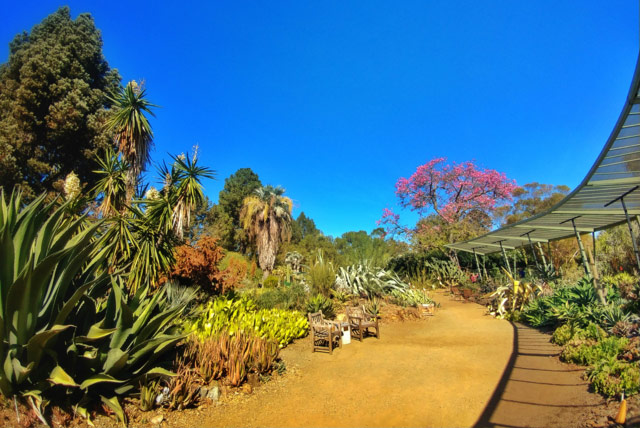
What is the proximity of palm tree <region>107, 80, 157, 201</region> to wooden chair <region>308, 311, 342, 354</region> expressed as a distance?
5.57 metres

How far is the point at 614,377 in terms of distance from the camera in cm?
339

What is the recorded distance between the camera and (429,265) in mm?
15023

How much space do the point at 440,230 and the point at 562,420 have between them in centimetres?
1435

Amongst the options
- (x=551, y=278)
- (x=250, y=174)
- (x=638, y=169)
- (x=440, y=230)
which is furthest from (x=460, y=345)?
(x=250, y=174)

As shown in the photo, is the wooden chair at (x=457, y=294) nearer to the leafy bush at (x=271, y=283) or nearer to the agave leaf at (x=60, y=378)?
the leafy bush at (x=271, y=283)

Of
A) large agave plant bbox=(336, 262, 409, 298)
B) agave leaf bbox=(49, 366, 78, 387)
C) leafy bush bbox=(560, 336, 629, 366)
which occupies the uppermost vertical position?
large agave plant bbox=(336, 262, 409, 298)

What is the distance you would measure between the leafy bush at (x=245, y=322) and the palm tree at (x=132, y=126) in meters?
3.81

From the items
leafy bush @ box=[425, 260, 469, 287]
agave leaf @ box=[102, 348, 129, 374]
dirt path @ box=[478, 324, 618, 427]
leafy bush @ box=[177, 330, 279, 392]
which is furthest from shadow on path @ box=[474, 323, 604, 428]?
leafy bush @ box=[425, 260, 469, 287]

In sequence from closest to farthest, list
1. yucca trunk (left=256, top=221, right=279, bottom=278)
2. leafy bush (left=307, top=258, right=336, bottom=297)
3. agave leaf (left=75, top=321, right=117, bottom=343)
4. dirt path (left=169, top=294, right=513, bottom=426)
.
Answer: agave leaf (left=75, top=321, right=117, bottom=343)
dirt path (left=169, top=294, right=513, bottom=426)
leafy bush (left=307, top=258, right=336, bottom=297)
yucca trunk (left=256, top=221, right=279, bottom=278)

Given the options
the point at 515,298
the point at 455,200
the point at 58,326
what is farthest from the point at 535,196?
the point at 58,326

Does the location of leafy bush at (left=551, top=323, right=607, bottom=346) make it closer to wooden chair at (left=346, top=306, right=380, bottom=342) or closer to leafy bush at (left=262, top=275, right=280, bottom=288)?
wooden chair at (left=346, top=306, right=380, bottom=342)

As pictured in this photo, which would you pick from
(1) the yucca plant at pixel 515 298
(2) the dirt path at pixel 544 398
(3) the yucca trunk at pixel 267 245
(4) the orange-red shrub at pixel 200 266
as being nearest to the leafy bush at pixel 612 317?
(2) the dirt path at pixel 544 398

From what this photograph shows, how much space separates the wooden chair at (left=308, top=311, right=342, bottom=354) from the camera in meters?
6.04

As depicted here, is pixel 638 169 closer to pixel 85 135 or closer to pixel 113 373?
pixel 113 373
